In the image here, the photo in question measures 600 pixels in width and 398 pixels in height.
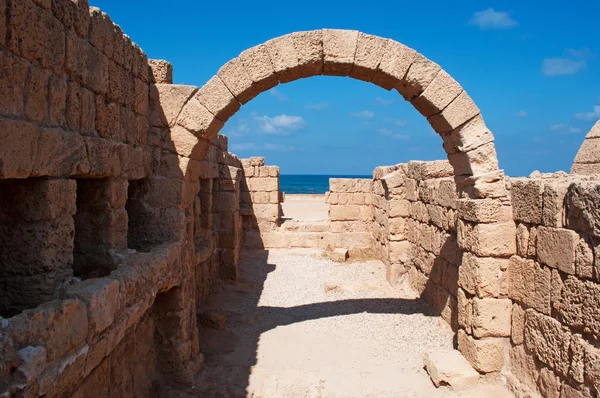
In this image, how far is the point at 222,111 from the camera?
→ 587 cm

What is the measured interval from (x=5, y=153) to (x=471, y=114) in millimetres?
4664

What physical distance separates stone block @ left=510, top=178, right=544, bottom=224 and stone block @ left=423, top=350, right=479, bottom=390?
176 centimetres

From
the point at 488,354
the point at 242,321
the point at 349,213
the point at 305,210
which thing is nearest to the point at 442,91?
A: the point at 488,354

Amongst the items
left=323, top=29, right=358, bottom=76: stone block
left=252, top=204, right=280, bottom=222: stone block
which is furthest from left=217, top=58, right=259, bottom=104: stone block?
left=252, top=204, right=280, bottom=222: stone block

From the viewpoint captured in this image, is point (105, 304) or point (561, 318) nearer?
point (105, 304)

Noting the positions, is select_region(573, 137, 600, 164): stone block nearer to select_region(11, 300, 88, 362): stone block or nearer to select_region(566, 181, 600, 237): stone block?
select_region(566, 181, 600, 237): stone block

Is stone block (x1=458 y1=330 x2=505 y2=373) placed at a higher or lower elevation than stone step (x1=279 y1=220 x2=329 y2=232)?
lower

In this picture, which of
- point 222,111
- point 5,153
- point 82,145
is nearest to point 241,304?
point 222,111

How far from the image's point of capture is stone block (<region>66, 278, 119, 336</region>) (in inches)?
135

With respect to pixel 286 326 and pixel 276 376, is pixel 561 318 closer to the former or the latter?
pixel 276 376

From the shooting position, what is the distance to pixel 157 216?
5.76 meters

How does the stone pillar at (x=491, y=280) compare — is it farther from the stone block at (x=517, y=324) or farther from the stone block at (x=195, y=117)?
the stone block at (x=195, y=117)

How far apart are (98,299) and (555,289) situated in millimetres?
3986

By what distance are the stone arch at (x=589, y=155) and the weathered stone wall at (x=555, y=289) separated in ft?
5.38
